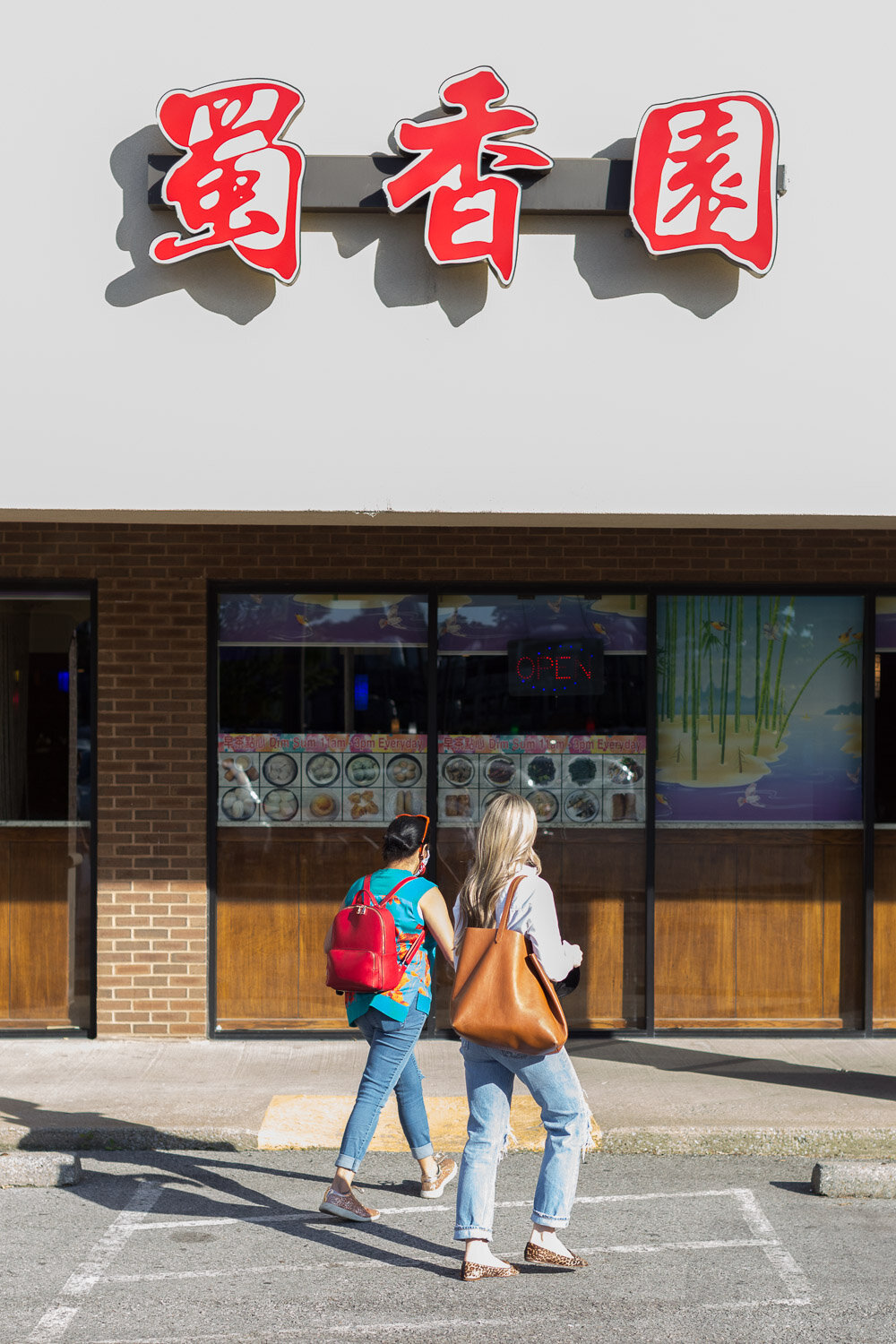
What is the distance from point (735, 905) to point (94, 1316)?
505 cm

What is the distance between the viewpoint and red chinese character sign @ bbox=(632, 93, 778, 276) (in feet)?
22.5

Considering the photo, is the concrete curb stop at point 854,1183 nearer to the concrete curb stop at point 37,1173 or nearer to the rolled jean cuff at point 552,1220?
the rolled jean cuff at point 552,1220

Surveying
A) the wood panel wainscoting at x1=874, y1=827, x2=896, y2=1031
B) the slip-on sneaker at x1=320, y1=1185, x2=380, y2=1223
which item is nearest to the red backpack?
the slip-on sneaker at x1=320, y1=1185, x2=380, y2=1223

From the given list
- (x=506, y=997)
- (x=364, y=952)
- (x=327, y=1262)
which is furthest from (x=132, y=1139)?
(x=506, y=997)

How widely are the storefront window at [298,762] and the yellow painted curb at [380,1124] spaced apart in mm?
1440

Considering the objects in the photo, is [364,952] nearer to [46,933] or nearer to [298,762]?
[298,762]

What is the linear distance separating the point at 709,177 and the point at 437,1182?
16.7ft

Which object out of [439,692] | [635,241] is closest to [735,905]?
[439,692]

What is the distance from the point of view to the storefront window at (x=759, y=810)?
8477mm

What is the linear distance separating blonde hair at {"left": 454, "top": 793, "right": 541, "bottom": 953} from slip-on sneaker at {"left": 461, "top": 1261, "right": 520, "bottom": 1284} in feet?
3.66

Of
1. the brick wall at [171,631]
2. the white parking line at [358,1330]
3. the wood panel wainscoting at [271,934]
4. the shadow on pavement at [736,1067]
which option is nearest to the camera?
the white parking line at [358,1330]

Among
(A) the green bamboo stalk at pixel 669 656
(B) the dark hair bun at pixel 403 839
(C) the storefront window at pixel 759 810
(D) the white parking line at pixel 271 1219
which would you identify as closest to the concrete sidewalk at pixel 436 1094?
(C) the storefront window at pixel 759 810

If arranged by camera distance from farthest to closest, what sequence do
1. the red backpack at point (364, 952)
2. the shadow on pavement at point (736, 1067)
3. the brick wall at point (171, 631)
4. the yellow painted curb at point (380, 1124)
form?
the brick wall at point (171, 631) → the shadow on pavement at point (736, 1067) → the yellow painted curb at point (380, 1124) → the red backpack at point (364, 952)

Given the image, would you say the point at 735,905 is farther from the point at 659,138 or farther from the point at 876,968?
the point at 659,138
